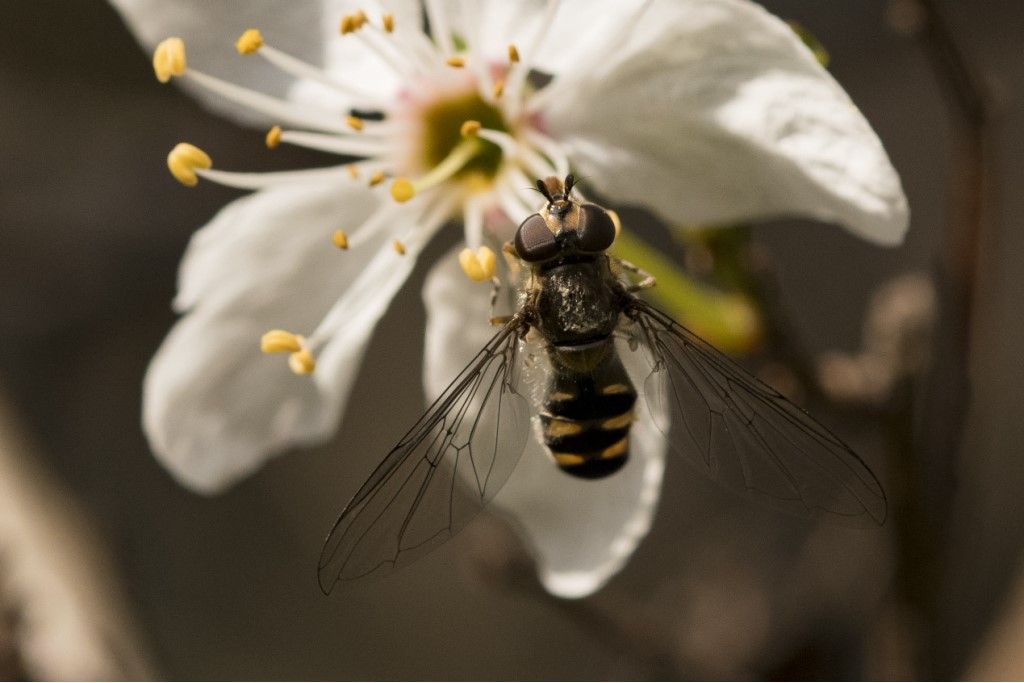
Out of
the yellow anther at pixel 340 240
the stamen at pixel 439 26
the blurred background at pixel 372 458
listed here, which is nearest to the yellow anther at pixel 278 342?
the yellow anther at pixel 340 240

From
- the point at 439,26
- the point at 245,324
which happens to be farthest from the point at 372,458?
the point at 439,26

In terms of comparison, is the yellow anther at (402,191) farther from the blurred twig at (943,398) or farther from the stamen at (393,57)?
the blurred twig at (943,398)

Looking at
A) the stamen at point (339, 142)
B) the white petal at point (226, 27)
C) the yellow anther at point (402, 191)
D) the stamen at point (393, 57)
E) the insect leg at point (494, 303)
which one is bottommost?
the insect leg at point (494, 303)

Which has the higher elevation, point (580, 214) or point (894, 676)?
point (580, 214)

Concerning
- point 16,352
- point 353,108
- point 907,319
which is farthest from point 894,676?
point 16,352

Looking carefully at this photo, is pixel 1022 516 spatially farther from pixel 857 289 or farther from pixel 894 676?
pixel 894 676

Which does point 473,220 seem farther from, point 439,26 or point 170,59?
point 170,59

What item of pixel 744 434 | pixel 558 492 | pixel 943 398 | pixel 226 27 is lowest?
pixel 943 398
